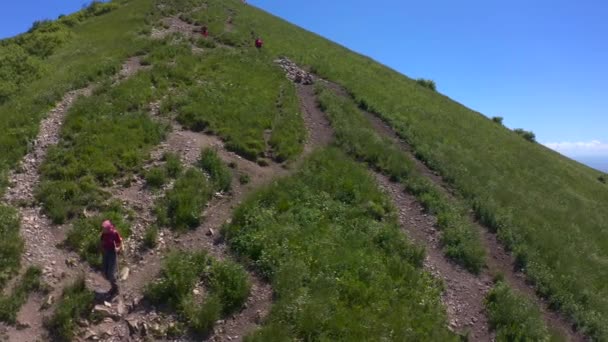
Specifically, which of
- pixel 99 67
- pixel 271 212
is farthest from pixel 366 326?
pixel 99 67

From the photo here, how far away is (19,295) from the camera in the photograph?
37.0ft

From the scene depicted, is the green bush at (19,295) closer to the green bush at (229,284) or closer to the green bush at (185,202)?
the green bush at (185,202)

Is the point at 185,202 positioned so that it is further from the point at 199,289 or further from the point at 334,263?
the point at 334,263

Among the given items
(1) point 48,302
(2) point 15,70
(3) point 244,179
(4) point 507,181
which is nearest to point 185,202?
(3) point 244,179

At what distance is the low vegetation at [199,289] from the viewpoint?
1157 centimetres

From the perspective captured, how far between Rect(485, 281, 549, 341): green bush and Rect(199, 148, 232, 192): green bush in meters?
9.12

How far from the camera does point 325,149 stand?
20.9m

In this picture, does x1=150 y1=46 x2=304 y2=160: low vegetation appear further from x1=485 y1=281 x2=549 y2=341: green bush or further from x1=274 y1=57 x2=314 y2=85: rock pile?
x1=485 y1=281 x2=549 y2=341: green bush

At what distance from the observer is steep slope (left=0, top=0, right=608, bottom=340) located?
13.0 m

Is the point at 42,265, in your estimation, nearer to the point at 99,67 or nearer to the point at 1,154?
the point at 1,154

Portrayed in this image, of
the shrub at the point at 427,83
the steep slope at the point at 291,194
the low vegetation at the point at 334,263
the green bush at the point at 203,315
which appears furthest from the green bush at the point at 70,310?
the shrub at the point at 427,83

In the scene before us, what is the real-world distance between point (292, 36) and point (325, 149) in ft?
77.7

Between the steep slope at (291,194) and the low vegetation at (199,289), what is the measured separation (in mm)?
334

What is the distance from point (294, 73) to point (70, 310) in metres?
22.0
